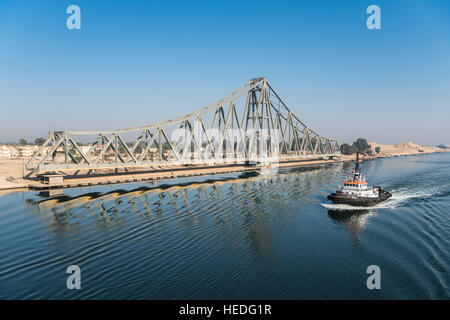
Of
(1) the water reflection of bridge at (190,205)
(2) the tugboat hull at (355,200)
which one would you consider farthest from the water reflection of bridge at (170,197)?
(2) the tugboat hull at (355,200)

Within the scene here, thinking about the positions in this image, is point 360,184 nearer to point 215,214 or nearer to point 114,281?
point 215,214

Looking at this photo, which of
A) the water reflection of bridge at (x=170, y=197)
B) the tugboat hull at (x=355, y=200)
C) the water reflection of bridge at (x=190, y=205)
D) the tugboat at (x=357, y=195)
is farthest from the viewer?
the tugboat at (x=357, y=195)

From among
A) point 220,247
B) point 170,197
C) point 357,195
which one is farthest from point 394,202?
point 170,197

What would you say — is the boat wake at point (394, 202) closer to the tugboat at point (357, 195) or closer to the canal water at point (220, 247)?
the canal water at point (220, 247)

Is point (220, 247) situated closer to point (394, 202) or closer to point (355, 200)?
point (355, 200)

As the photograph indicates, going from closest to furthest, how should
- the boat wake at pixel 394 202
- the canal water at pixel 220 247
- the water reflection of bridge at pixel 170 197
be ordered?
1. the canal water at pixel 220 247
2. the water reflection of bridge at pixel 170 197
3. the boat wake at pixel 394 202

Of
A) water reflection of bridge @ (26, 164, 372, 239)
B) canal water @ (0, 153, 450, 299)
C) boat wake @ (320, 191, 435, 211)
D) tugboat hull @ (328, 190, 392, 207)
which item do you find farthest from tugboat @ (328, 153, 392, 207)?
water reflection of bridge @ (26, 164, 372, 239)

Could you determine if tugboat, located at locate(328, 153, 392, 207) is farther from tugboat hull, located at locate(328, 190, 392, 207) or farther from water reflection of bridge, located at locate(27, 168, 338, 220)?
water reflection of bridge, located at locate(27, 168, 338, 220)
